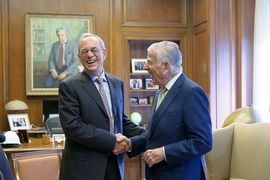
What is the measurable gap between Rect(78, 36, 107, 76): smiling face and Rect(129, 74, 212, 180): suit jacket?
0.55 metres

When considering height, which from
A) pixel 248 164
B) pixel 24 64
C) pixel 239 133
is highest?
pixel 24 64

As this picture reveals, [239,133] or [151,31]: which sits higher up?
[151,31]

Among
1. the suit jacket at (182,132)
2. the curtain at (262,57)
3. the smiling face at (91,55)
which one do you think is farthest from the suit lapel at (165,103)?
the curtain at (262,57)

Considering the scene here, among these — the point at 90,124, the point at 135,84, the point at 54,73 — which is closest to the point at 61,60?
the point at 54,73

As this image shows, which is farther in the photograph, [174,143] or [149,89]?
[149,89]

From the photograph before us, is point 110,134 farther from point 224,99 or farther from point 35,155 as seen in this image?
point 224,99

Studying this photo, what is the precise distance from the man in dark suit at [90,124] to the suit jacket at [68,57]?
3779 millimetres

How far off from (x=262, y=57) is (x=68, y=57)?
9.74ft

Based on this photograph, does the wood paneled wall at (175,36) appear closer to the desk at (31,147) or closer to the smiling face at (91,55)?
the desk at (31,147)

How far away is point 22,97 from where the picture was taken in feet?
20.4

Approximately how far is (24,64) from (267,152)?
14.1 ft

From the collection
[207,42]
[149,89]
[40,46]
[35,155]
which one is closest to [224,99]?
[207,42]

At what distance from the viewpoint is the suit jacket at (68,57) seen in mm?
6270

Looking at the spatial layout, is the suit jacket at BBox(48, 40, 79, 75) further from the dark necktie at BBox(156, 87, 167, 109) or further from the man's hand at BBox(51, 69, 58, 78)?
the dark necktie at BBox(156, 87, 167, 109)
